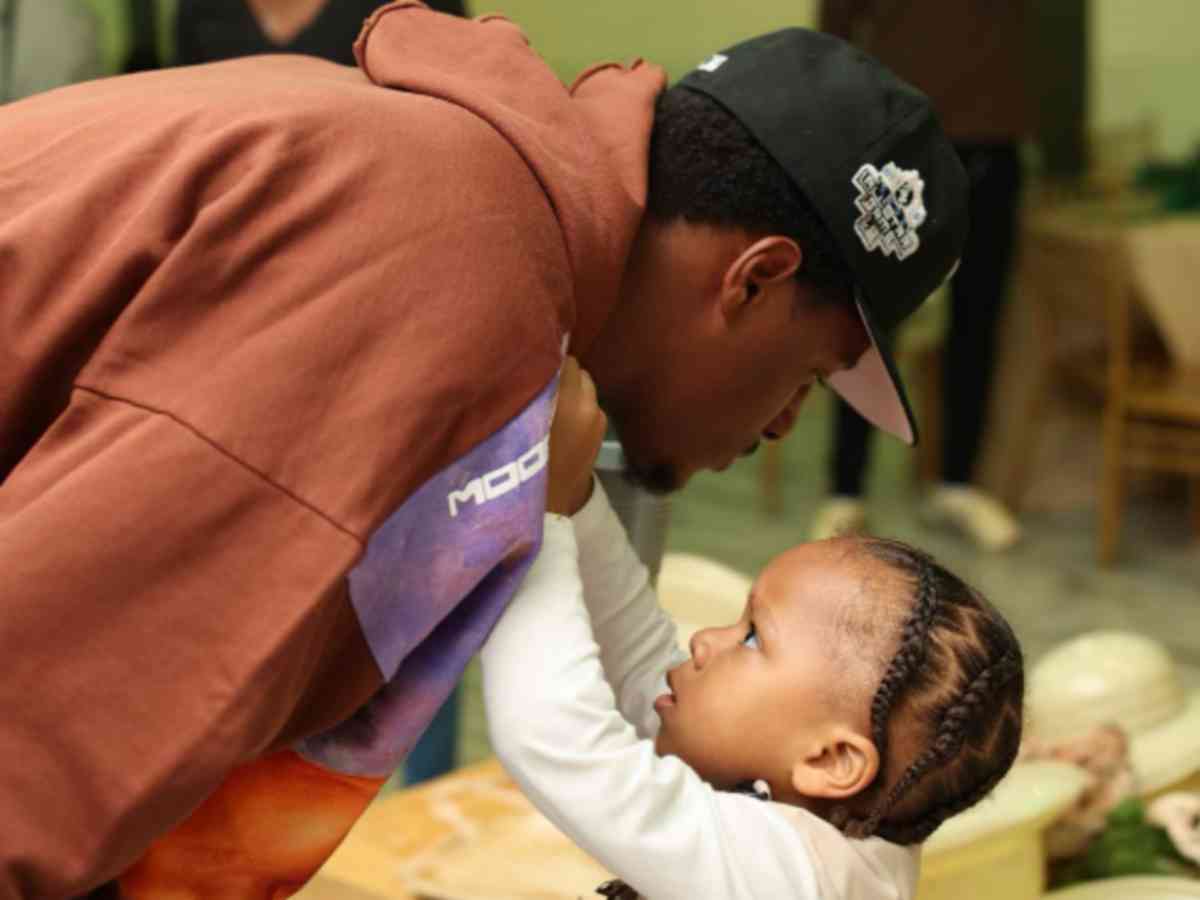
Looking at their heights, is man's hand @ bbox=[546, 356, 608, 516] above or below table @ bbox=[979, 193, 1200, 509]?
above

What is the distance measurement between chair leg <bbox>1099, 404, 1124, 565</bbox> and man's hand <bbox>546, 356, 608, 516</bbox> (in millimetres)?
3073

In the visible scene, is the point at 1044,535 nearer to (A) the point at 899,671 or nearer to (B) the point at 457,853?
(B) the point at 457,853

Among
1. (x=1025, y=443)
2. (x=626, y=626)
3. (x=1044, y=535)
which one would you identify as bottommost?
(x=1044, y=535)

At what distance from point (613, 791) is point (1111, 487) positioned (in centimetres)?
319

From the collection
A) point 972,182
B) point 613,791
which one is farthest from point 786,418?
point 972,182

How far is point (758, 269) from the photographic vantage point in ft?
3.60

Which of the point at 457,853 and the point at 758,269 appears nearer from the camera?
the point at 758,269

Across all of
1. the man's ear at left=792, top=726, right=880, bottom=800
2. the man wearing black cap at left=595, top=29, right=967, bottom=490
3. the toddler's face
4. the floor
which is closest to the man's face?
the man wearing black cap at left=595, top=29, right=967, bottom=490

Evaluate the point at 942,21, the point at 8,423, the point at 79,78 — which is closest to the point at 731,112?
Result: the point at 8,423

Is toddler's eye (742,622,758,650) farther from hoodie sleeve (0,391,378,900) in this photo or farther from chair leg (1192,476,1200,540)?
chair leg (1192,476,1200,540)

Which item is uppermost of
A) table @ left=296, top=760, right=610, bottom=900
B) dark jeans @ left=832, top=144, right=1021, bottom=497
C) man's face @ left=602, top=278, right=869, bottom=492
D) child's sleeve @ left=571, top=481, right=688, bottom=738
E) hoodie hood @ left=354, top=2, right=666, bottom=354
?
hoodie hood @ left=354, top=2, right=666, bottom=354

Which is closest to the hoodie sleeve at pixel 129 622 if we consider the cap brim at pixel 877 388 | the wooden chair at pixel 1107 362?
the cap brim at pixel 877 388

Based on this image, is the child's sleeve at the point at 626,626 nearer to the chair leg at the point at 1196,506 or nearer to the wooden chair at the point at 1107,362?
the wooden chair at the point at 1107,362

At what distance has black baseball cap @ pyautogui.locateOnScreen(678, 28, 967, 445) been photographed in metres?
1.09
